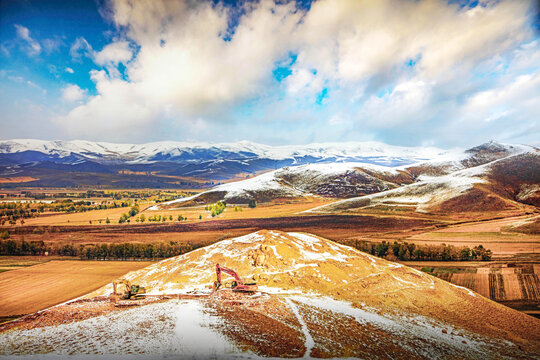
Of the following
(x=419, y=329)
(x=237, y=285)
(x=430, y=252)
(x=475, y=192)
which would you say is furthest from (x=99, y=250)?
(x=475, y=192)

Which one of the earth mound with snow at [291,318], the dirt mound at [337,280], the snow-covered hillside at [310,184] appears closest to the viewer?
the earth mound with snow at [291,318]

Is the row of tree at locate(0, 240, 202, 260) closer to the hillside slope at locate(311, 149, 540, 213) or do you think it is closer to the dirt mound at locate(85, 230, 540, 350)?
the dirt mound at locate(85, 230, 540, 350)

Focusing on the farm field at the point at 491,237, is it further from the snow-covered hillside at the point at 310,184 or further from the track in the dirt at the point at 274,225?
the snow-covered hillside at the point at 310,184

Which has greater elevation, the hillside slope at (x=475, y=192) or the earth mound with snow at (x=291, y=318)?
the hillside slope at (x=475, y=192)

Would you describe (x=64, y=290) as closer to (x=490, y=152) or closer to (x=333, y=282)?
(x=333, y=282)

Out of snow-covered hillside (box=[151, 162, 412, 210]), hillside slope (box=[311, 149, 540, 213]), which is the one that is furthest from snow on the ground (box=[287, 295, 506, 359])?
snow-covered hillside (box=[151, 162, 412, 210])

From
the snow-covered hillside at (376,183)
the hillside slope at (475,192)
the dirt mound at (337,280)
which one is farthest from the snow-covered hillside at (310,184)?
the dirt mound at (337,280)

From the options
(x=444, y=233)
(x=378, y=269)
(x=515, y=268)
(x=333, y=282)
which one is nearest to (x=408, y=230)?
(x=444, y=233)
